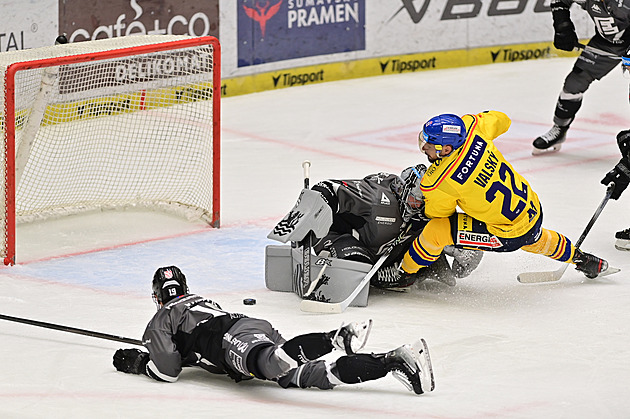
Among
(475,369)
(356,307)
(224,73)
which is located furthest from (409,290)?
(224,73)

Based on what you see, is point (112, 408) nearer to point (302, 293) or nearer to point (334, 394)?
point (334, 394)

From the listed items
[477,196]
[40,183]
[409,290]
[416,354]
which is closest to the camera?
[416,354]

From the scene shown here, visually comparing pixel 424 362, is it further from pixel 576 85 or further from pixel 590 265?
pixel 576 85

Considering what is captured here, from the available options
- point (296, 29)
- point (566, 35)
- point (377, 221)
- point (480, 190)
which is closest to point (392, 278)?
point (377, 221)

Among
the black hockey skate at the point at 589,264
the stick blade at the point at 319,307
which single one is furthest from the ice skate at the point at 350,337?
the black hockey skate at the point at 589,264

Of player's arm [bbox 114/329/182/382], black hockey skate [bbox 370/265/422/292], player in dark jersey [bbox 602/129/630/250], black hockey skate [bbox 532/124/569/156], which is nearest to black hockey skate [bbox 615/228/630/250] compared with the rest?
player in dark jersey [bbox 602/129/630/250]

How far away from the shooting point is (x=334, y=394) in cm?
427

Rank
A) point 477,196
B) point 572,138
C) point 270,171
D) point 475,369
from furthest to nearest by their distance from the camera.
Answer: point 572,138 → point 270,171 → point 477,196 → point 475,369

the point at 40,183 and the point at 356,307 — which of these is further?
the point at 40,183

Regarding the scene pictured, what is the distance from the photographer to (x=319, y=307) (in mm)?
5277

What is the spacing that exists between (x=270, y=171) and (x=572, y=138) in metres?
2.50

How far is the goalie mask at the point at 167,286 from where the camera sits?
4.35 meters

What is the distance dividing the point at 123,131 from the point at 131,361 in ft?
9.85

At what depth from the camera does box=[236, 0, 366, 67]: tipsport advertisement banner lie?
33.4ft
